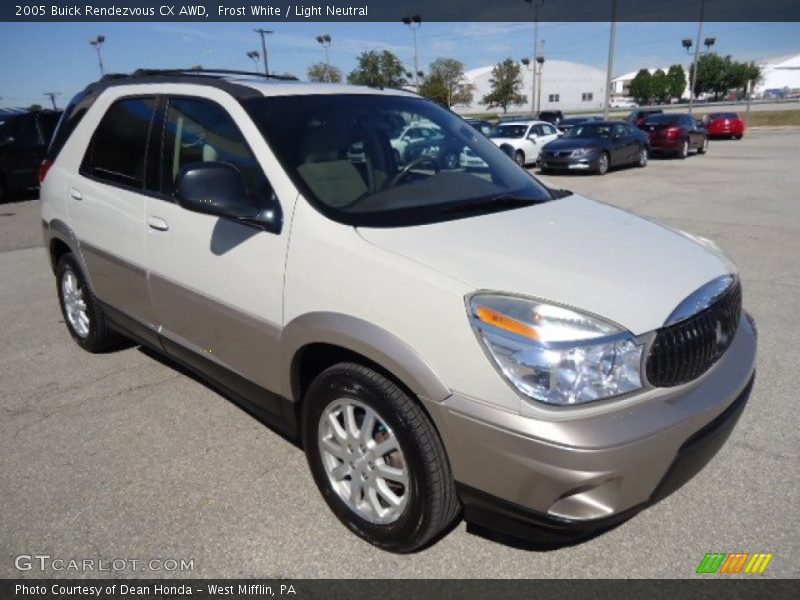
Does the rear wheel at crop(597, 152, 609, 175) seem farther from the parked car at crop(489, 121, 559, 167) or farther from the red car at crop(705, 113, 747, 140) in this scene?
the red car at crop(705, 113, 747, 140)

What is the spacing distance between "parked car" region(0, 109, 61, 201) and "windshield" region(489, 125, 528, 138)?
13.1 m

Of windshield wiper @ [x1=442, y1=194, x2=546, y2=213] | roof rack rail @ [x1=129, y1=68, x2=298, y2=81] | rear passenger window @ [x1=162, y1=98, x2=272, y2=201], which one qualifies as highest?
roof rack rail @ [x1=129, y1=68, x2=298, y2=81]

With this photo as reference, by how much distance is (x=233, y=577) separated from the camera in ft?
7.71

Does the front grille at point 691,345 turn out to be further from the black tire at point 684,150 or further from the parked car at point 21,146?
the black tire at point 684,150

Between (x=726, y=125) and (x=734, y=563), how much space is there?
35218mm

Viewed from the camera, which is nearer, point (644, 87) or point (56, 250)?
point (56, 250)

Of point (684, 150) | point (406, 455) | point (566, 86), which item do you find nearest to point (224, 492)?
point (406, 455)

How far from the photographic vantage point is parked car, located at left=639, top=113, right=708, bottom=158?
22.0 metres

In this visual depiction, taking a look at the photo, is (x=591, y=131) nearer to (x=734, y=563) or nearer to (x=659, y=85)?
(x=734, y=563)

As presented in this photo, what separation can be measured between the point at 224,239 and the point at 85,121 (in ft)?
6.73

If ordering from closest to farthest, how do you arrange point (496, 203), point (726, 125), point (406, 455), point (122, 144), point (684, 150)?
point (406, 455) < point (496, 203) < point (122, 144) < point (684, 150) < point (726, 125)

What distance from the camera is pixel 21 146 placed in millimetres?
12406

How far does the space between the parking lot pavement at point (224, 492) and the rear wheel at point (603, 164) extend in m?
13.5

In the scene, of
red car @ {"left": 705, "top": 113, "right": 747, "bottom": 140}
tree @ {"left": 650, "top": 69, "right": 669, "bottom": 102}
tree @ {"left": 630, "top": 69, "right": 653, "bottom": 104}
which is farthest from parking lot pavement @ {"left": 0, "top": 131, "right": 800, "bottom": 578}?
tree @ {"left": 650, "top": 69, "right": 669, "bottom": 102}
